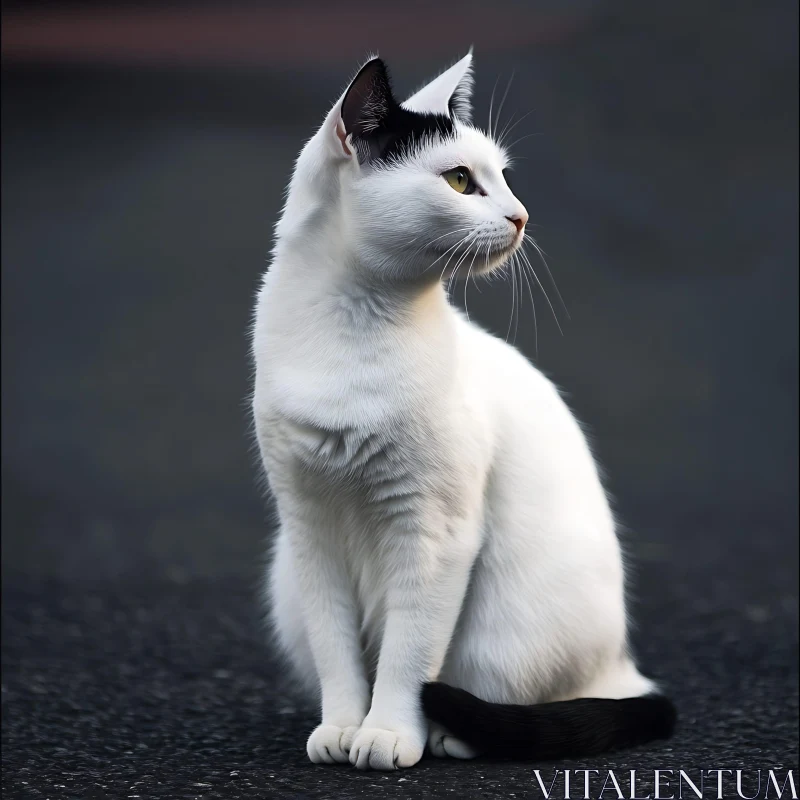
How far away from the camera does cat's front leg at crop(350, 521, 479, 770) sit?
2.20 metres

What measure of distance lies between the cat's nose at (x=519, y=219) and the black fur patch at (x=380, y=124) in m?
0.22

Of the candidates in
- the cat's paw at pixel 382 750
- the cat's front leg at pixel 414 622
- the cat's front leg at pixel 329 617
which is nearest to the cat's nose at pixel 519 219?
the cat's front leg at pixel 414 622

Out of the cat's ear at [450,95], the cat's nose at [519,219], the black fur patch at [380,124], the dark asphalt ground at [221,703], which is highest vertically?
the cat's ear at [450,95]

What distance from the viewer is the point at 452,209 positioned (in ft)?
6.82

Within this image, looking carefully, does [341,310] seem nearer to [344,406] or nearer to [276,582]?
[344,406]

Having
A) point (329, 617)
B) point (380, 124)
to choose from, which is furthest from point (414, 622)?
point (380, 124)

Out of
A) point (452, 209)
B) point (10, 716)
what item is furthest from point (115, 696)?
point (452, 209)

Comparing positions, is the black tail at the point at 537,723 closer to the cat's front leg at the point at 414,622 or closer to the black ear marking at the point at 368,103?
the cat's front leg at the point at 414,622

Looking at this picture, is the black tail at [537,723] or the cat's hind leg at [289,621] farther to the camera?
Result: the cat's hind leg at [289,621]

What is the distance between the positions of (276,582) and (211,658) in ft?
2.89

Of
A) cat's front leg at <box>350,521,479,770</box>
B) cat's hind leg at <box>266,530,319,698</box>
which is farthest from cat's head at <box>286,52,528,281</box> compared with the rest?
cat's hind leg at <box>266,530,319,698</box>

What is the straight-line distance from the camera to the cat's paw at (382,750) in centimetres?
217

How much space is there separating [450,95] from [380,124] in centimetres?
23

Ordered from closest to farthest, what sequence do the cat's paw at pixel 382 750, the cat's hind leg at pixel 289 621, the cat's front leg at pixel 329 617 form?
the cat's paw at pixel 382 750 < the cat's front leg at pixel 329 617 < the cat's hind leg at pixel 289 621
